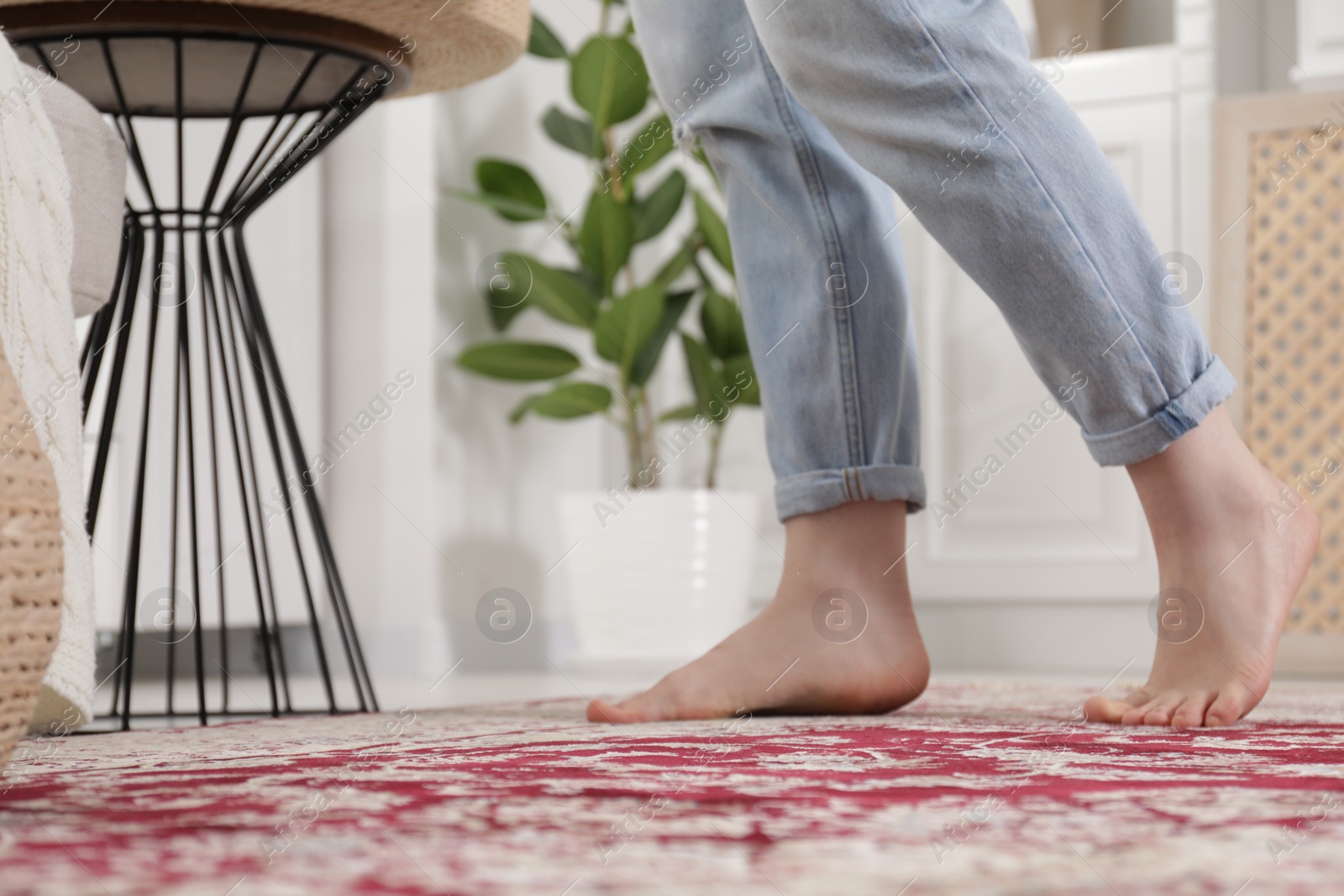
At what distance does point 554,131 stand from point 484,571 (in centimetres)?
75

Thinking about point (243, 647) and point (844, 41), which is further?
point (243, 647)

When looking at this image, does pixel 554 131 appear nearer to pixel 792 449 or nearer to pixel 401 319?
pixel 401 319

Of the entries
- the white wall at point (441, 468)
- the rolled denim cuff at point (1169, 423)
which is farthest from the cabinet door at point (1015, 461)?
A: the rolled denim cuff at point (1169, 423)

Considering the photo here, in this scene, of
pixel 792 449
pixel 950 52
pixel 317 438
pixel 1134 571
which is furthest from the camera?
pixel 317 438

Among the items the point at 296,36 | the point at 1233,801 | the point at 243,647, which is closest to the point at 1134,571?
the point at 243,647

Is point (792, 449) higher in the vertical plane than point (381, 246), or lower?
lower

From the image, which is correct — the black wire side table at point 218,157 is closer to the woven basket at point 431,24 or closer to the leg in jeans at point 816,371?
the woven basket at point 431,24

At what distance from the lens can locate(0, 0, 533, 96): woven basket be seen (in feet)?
3.36

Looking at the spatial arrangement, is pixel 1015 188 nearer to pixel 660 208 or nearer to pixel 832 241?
pixel 832 241

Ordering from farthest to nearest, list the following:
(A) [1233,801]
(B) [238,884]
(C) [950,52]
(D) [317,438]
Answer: (D) [317,438]
(C) [950,52]
(A) [1233,801]
(B) [238,884]

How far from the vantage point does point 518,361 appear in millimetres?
2322

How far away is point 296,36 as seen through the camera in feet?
3.46

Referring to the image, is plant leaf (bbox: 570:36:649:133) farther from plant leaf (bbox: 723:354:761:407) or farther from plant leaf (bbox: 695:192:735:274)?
plant leaf (bbox: 723:354:761:407)

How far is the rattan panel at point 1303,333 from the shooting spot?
6.56 ft
